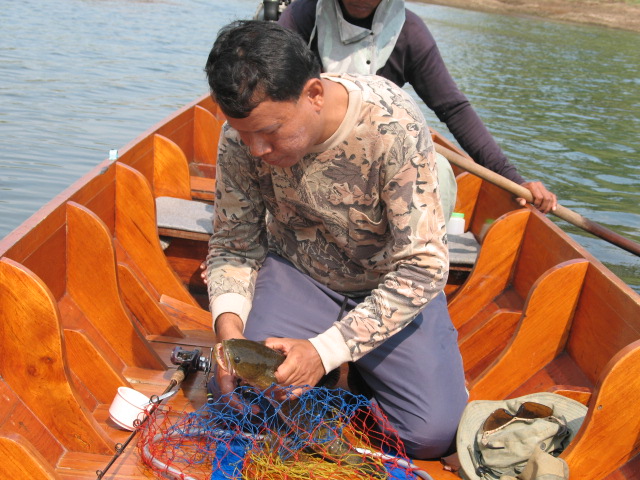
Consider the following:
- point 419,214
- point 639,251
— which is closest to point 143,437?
point 419,214

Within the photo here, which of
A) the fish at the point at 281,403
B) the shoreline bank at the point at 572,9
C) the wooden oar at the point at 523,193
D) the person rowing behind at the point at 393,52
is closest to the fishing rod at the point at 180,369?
the fish at the point at 281,403

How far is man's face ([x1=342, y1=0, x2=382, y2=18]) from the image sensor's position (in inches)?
152

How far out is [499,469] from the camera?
2668 mm

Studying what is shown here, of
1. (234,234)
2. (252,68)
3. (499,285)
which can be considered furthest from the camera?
(499,285)

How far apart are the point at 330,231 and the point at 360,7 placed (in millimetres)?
1640

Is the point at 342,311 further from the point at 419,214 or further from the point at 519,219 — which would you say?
the point at 519,219

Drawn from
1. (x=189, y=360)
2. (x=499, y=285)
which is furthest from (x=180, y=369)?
(x=499, y=285)

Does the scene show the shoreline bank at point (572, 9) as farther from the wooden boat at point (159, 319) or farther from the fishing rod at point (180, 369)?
the fishing rod at point (180, 369)

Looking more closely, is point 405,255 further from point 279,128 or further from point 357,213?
point 279,128

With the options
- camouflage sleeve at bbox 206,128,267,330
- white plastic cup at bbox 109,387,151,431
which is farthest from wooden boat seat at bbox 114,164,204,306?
white plastic cup at bbox 109,387,151,431

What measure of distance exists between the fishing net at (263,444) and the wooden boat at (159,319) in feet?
0.45

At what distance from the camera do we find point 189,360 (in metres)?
3.09

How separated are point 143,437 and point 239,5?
25359 mm

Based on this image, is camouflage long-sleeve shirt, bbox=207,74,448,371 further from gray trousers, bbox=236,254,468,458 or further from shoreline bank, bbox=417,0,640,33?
shoreline bank, bbox=417,0,640,33
